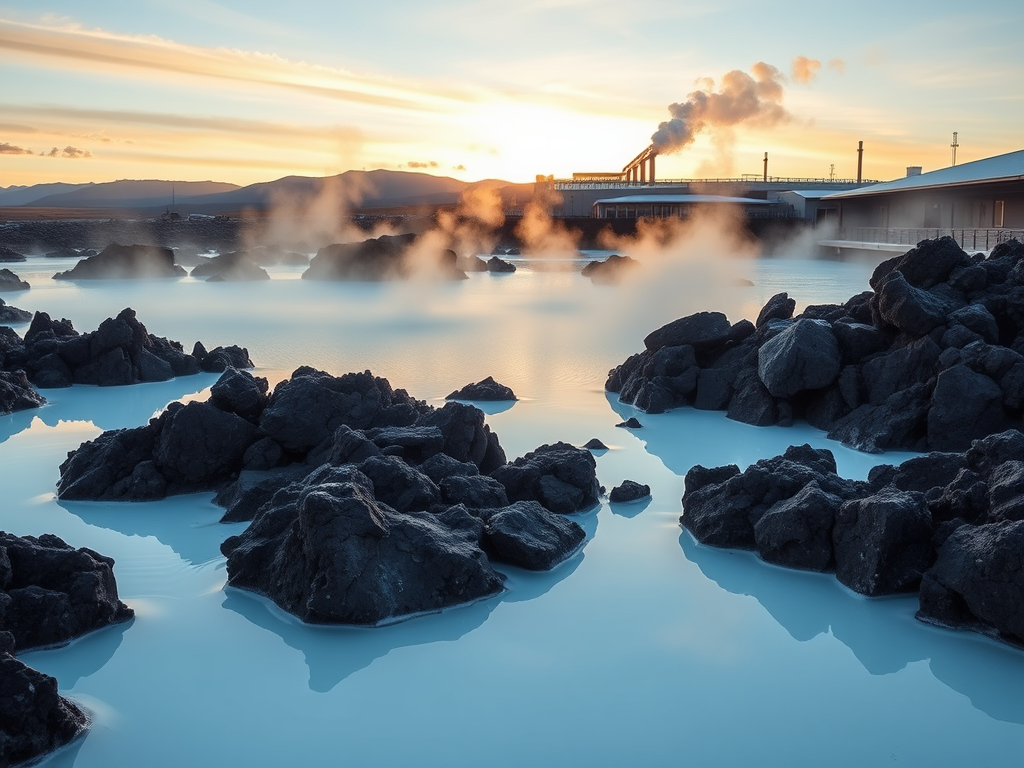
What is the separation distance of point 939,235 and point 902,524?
29788mm

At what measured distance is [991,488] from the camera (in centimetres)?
564

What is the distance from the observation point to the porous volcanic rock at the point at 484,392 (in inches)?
464

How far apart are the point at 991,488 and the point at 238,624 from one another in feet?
14.0

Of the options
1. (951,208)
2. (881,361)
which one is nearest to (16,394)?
(881,361)

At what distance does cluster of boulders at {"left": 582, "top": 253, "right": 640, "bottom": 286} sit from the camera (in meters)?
34.4

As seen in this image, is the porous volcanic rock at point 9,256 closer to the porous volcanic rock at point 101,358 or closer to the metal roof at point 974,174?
the porous volcanic rock at point 101,358

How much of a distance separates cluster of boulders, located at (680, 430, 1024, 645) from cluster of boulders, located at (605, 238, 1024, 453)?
2315 millimetres

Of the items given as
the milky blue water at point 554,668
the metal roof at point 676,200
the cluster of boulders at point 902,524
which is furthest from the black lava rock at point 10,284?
the metal roof at point 676,200

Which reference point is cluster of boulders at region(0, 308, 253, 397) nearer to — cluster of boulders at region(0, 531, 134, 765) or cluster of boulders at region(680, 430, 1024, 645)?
cluster of boulders at region(0, 531, 134, 765)

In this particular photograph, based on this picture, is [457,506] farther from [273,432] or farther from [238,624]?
[273,432]

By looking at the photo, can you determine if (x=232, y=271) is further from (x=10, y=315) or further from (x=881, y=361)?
(x=881, y=361)

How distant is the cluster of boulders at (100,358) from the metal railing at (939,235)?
15749 mm

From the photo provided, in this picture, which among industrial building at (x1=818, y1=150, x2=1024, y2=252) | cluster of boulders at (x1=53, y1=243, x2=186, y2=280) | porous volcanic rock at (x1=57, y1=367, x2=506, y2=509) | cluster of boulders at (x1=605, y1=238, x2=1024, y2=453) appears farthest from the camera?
cluster of boulders at (x1=53, y1=243, x2=186, y2=280)

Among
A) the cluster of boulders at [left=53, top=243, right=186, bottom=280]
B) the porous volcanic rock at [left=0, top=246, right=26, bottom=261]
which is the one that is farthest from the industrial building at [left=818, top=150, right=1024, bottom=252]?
the porous volcanic rock at [left=0, top=246, right=26, bottom=261]
